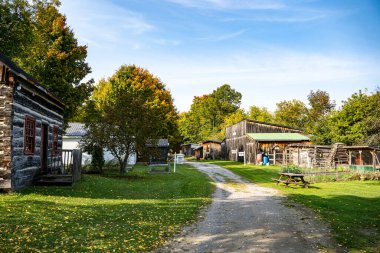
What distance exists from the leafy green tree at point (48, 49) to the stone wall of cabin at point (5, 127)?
1751cm

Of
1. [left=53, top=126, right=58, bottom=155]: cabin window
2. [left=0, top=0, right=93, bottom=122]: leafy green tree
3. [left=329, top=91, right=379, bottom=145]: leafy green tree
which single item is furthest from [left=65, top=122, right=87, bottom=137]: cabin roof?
[left=329, top=91, right=379, bottom=145]: leafy green tree

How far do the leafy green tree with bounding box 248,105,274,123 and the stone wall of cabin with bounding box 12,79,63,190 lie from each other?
7180 centimetres

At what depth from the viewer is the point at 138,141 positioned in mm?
23766

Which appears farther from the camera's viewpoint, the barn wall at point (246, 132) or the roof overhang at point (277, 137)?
the barn wall at point (246, 132)

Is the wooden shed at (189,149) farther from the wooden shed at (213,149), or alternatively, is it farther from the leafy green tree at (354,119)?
the leafy green tree at (354,119)

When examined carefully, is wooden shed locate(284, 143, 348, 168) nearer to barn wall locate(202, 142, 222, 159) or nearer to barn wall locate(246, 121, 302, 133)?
barn wall locate(246, 121, 302, 133)

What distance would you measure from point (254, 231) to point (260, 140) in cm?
3619

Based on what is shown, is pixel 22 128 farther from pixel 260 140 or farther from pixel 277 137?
pixel 277 137

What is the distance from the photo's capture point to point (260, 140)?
145 ft

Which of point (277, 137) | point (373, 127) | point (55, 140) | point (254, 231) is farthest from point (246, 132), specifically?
point (254, 231)

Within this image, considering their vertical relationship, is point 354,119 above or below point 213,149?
above

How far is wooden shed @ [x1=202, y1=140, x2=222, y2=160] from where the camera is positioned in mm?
66250

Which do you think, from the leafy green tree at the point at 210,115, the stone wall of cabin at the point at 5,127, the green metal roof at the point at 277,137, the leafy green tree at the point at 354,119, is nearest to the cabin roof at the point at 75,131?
the stone wall of cabin at the point at 5,127

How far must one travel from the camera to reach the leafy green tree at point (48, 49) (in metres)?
28.0
